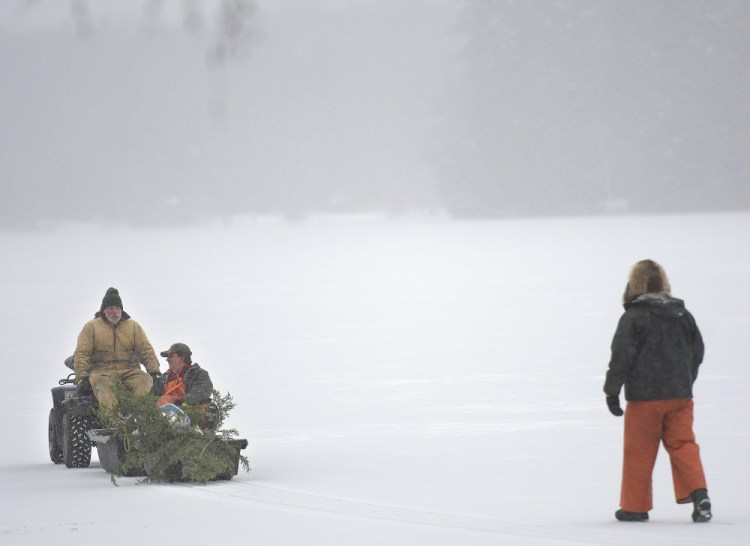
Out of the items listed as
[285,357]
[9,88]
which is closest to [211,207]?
[9,88]

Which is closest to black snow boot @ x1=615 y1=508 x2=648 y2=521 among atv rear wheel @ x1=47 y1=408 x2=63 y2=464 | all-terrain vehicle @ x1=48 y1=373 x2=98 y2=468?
all-terrain vehicle @ x1=48 y1=373 x2=98 y2=468

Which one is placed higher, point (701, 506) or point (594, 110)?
point (594, 110)

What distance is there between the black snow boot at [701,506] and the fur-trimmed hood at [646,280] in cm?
99

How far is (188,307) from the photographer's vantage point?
30.1m

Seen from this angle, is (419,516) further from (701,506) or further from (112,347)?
(112,347)

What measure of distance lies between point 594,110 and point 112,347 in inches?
3538

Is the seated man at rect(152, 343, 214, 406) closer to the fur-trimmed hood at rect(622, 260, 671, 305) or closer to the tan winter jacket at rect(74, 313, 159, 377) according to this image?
the tan winter jacket at rect(74, 313, 159, 377)

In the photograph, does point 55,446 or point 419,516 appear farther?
point 55,446

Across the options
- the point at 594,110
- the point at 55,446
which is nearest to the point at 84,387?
the point at 55,446

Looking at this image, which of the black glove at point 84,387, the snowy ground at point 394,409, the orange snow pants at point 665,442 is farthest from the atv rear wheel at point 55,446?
the orange snow pants at point 665,442

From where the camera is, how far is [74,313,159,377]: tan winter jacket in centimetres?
1124

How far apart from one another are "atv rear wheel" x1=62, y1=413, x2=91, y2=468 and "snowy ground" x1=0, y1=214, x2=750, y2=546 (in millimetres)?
108

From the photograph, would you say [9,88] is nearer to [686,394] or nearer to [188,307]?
[188,307]

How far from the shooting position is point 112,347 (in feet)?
37.0
